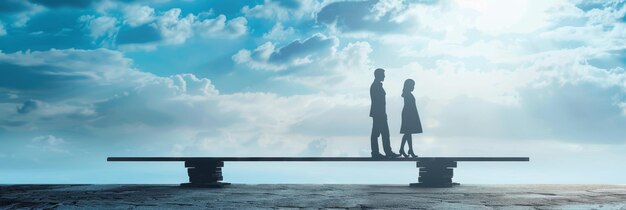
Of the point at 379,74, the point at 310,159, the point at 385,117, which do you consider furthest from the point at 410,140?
the point at 310,159

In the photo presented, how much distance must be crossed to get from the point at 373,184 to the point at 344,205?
4603 millimetres

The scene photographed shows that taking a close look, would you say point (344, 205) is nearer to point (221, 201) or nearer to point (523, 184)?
point (221, 201)

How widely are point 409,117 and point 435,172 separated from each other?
1244 millimetres

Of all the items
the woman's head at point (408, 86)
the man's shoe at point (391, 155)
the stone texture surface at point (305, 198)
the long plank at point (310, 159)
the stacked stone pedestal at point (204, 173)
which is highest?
the woman's head at point (408, 86)

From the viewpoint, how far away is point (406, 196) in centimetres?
966

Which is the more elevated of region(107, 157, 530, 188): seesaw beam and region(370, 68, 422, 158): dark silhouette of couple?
region(370, 68, 422, 158): dark silhouette of couple

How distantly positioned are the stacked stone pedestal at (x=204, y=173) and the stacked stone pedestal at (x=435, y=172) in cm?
398

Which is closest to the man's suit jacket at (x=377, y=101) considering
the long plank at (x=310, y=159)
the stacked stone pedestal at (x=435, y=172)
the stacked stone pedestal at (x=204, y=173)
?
the long plank at (x=310, y=159)

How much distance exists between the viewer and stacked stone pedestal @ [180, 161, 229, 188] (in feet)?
40.9

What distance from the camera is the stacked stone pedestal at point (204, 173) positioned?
12.5m

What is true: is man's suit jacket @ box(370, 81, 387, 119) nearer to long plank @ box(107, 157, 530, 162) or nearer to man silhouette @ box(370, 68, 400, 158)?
man silhouette @ box(370, 68, 400, 158)

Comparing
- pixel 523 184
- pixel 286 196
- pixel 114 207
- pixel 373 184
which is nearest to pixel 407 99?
pixel 373 184

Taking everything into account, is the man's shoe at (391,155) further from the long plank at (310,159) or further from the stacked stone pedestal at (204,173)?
the stacked stone pedestal at (204,173)

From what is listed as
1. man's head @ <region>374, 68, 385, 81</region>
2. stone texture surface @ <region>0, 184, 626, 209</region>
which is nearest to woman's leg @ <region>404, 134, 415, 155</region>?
man's head @ <region>374, 68, 385, 81</region>
